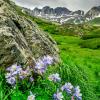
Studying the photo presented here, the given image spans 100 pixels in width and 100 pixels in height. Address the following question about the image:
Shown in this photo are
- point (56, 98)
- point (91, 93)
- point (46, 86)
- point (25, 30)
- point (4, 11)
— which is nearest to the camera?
point (56, 98)

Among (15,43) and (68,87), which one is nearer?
(68,87)

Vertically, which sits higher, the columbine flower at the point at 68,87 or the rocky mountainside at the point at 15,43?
the rocky mountainside at the point at 15,43

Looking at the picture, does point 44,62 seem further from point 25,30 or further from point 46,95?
point 25,30

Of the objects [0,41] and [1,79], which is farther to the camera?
[0,41]

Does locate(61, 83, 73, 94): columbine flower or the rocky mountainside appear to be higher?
the rocky mountainside

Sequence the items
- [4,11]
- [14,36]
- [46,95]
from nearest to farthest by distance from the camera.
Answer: [46,95] → [14,36] → [4,11]

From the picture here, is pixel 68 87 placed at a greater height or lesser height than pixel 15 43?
lesser

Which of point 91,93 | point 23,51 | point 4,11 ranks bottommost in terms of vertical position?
point 91,93

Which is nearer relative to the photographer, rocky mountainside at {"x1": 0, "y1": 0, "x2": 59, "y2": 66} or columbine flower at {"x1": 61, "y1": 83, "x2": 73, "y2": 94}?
columbine flower at {"x1": 61, "y1": 83, "x2": 73, "y2": 94}

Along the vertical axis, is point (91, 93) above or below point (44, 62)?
below

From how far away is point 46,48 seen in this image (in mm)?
12961

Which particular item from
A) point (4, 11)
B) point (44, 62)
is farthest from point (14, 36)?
point (44, 62)

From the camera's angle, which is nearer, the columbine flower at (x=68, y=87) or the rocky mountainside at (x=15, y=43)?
the columbine flower at (x=68, y=87)

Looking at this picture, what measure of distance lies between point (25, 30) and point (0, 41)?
124 inches
